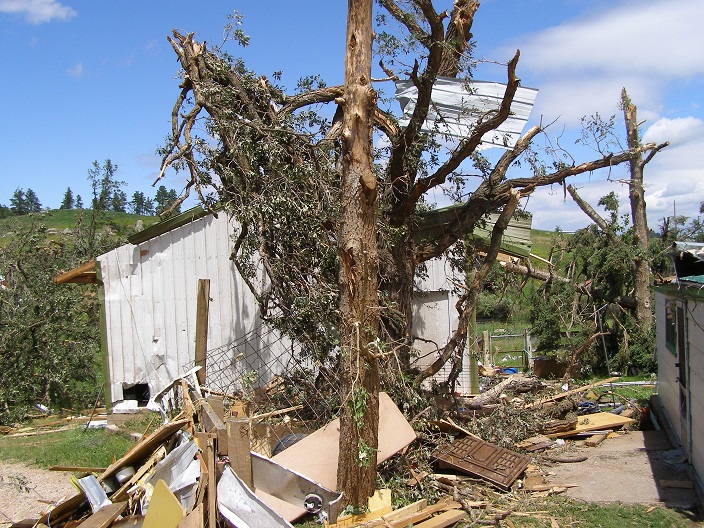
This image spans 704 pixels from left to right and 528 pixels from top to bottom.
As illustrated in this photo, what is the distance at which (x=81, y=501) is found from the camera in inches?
246

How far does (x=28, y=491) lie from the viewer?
7.69 metres

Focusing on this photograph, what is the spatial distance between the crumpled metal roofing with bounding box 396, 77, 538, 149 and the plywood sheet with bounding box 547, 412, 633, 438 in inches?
174

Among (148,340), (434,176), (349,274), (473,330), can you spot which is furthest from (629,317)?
(349,274)

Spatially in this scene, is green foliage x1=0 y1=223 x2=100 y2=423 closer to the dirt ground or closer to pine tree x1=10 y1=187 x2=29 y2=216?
the dirt ground

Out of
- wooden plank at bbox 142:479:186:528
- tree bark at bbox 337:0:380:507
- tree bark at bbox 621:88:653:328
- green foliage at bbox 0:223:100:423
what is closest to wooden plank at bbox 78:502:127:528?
wooden plank at bbox 142:479:186:528

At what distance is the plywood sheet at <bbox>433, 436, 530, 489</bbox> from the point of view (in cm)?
749

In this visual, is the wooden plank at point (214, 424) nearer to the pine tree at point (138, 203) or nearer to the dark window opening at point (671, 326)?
the dark window opening at point (671, 326)

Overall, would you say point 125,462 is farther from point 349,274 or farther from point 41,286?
point 41,286

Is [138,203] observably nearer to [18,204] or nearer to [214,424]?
[18,204]

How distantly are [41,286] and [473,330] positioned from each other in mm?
9524

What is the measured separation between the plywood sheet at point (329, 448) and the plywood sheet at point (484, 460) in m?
1.13

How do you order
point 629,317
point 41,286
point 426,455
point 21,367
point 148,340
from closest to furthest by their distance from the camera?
point 426,455 < point 148,340 < point 21,367 < point 41,286 < point 629,317

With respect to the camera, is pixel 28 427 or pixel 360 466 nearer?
pixel 360 466

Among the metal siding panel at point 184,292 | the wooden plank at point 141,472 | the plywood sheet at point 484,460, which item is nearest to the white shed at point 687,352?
the plywood sheet at point 484,460
